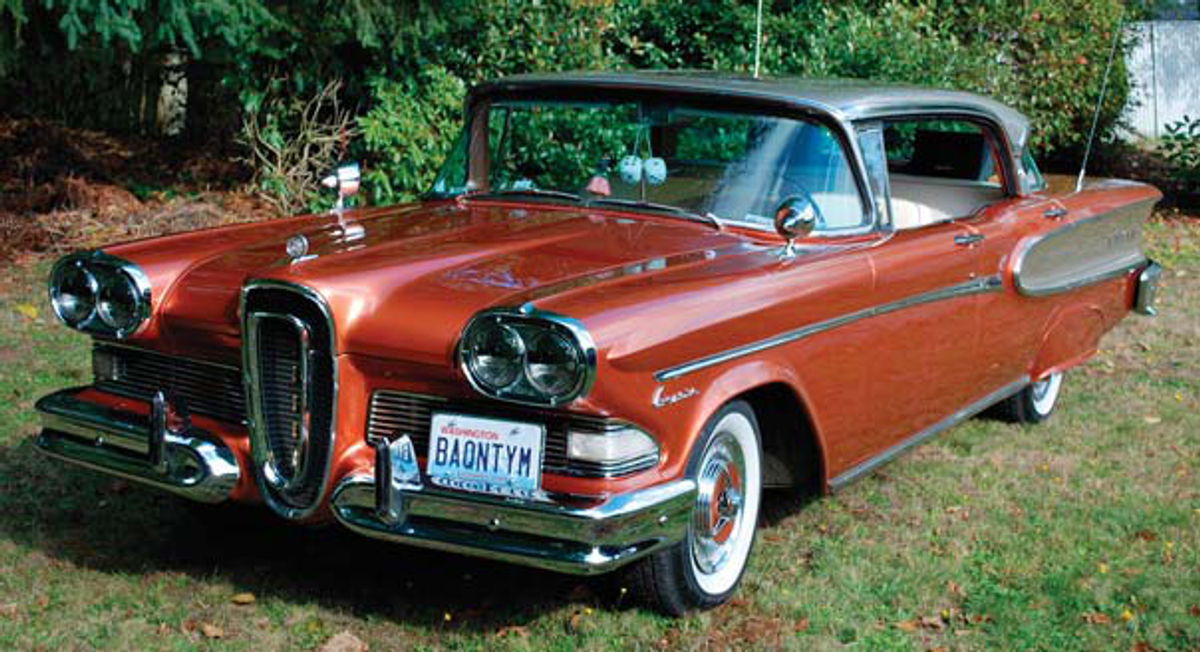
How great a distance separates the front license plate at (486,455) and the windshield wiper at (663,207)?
4.22ft

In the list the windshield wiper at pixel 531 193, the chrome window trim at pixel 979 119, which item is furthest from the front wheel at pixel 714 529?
the chrome window trim at pixel 979 119

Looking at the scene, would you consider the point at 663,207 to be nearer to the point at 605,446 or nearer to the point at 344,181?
the point at 344,181

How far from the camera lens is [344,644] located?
3.90 metres

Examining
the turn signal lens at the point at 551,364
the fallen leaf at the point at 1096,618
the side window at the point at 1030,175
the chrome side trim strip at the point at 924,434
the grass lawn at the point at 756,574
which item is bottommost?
the grass lawn at the point at 756,574

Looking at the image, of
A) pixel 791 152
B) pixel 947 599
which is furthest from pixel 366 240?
pixel 947 599

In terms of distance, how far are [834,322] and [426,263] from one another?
1.30 meters

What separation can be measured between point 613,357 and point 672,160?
1.44m

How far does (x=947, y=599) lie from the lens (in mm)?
4379

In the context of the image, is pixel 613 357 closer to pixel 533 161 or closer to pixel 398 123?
pixel 533 161

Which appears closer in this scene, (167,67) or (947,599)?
(947,599)

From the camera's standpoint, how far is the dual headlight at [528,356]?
348 centimetres

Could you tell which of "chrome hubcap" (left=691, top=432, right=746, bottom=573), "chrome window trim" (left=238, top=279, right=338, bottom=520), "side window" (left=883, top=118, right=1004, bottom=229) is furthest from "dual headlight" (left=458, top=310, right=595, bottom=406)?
"side window" (left=883, top=118, right=1004, bottom=229)

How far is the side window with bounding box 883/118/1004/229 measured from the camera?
6.16m

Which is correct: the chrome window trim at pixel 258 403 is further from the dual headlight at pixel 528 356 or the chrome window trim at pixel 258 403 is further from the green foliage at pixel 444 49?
the green foliage at pixel 444 49
